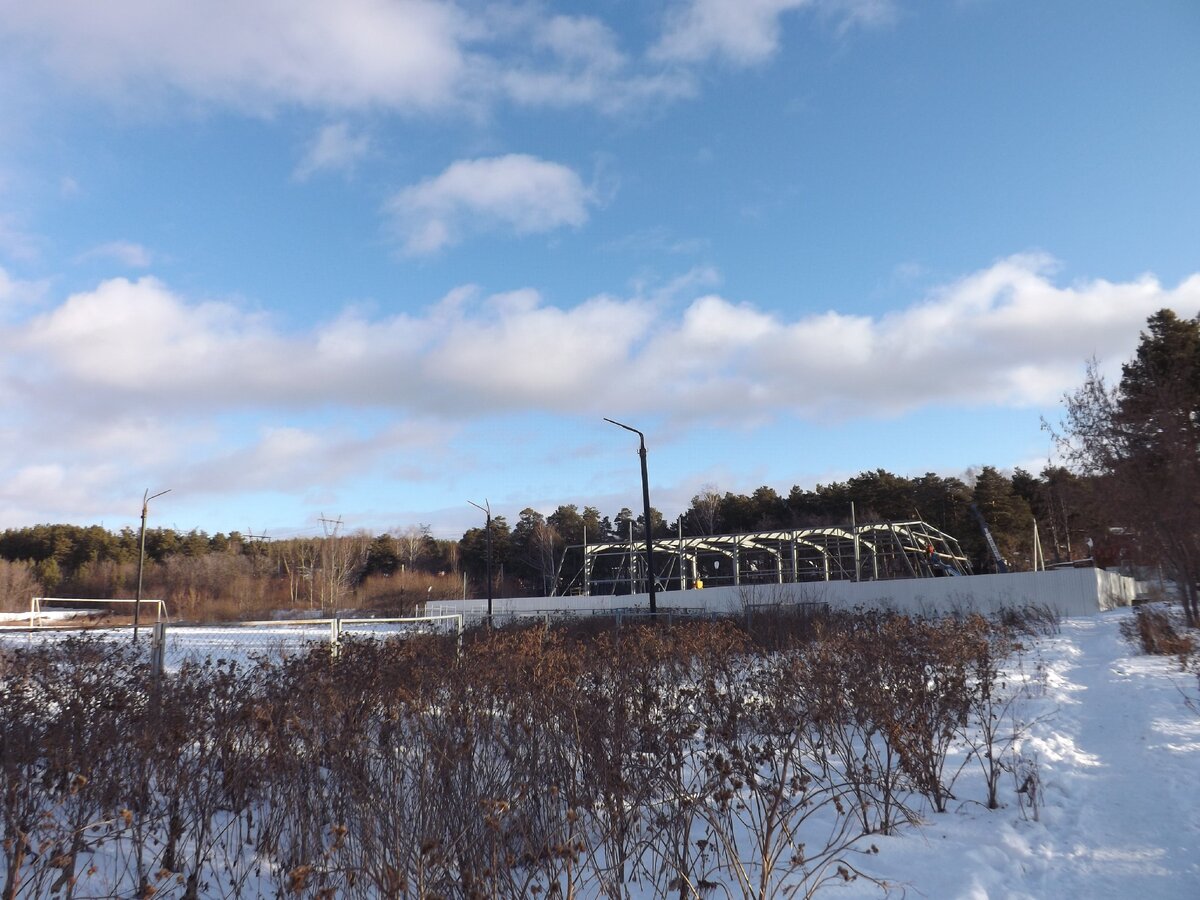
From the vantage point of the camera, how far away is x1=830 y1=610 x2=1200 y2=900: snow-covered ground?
4.71 meters

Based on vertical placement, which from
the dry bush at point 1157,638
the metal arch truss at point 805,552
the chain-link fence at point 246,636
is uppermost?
the metal arch truss at point 805,552

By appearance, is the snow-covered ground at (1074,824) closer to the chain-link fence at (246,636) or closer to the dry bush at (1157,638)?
the dry bush at (1157,638)

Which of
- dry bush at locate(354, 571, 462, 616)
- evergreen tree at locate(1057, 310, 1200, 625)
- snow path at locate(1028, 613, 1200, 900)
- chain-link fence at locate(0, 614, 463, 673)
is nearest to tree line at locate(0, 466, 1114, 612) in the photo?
dry bush at locate(354, 571, 462, 616)

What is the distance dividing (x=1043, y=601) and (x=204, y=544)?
217 ft

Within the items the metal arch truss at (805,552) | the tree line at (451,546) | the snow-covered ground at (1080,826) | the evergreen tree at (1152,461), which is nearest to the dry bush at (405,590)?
the tree line at (451,546)

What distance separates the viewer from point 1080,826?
18.5 feet

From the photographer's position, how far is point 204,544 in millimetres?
73125

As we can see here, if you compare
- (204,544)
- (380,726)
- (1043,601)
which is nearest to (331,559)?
(204,544)

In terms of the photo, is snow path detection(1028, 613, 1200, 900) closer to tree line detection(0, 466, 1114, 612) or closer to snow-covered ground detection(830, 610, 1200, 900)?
snow-covered ground detection(830, 610, 1200, 900)

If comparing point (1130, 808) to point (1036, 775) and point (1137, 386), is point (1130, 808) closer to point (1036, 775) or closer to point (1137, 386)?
point (1036, 775)

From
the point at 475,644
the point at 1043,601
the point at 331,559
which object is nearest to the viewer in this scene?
the point at 475,644

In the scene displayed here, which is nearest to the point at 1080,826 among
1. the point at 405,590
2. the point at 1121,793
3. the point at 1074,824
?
the point at 1074,824

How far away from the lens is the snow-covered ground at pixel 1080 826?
4.71 m

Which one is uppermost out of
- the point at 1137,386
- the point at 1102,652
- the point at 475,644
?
the point at 1137,386
